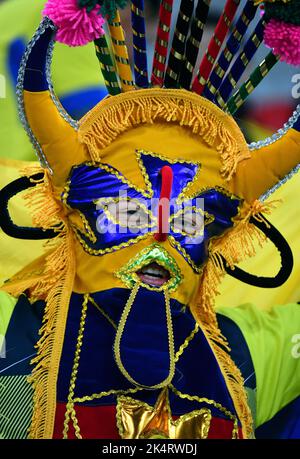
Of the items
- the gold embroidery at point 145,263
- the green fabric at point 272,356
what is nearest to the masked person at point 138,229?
the gold embroidery at point 145,263

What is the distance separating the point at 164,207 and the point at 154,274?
17 centimetres

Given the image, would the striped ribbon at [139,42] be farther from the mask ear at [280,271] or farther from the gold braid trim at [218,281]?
the mask ear at [280,271]

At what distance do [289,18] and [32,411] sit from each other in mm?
1140

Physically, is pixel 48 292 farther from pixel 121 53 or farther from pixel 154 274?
pixel 121 53

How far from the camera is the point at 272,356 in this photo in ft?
7.96

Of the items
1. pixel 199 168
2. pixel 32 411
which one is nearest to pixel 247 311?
pixel 199 168

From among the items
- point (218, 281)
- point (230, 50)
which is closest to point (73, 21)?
point (230, 50)

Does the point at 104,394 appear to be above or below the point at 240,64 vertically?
below

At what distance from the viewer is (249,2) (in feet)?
6.67

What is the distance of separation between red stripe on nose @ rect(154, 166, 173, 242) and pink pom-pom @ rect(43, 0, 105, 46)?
384 millimetres
